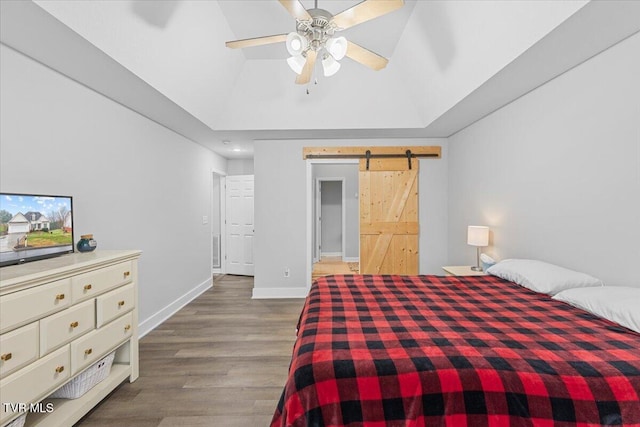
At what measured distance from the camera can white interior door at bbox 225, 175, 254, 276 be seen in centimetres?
566

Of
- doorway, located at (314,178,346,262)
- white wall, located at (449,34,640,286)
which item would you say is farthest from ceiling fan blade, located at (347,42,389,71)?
doorway, located at (314,178,346,262)

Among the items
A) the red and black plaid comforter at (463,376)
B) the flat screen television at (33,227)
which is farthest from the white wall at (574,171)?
the flat screen television at (33,227)

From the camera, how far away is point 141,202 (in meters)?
3.15

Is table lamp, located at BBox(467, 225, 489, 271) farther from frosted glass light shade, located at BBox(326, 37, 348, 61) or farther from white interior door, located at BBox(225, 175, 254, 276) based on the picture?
white interior door, located at BBox(225, 175, 254, 276)

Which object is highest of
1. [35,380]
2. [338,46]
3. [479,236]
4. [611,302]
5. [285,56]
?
[285,56]

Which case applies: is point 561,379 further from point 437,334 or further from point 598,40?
point 598,40

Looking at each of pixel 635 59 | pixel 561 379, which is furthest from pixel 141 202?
pixel 635 59

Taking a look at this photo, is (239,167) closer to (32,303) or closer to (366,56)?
(366,56)

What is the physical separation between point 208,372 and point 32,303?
138 centimetres

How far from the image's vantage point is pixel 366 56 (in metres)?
2.17

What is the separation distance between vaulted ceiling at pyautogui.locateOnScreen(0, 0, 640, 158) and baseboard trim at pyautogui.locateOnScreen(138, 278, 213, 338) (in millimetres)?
2260

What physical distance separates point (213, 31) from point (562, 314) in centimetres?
341

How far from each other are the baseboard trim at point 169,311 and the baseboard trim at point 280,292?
0.90m

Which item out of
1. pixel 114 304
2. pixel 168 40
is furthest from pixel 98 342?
pixel 168 40
